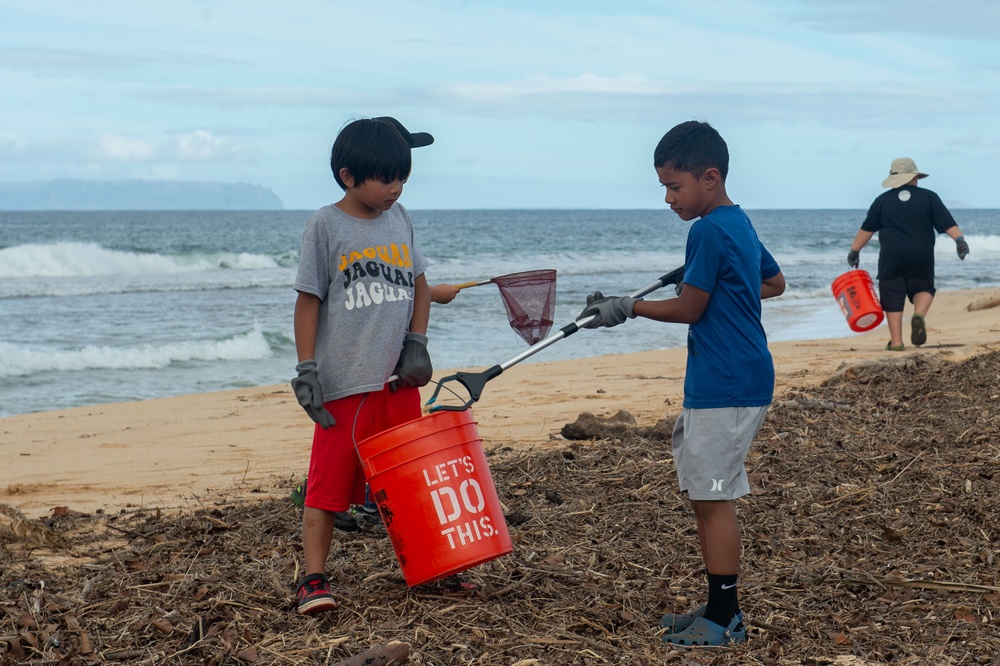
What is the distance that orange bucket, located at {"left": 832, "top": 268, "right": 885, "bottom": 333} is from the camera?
1012 centimetres

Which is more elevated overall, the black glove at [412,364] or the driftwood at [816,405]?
the black glove at [412,364]

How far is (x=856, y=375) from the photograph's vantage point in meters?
7.59

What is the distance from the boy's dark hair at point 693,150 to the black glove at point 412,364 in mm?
1019

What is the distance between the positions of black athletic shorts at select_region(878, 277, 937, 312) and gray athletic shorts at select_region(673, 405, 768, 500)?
25.7 feet

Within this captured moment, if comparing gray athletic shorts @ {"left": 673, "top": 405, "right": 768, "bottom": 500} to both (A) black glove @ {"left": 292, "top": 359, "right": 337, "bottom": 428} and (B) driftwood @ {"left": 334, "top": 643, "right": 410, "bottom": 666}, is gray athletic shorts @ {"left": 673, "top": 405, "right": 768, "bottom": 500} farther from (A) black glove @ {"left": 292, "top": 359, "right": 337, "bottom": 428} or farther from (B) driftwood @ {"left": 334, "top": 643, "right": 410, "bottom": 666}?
(A) black glove @ {"left": 292, "top": 359, "right": 337, "bottom": 428}

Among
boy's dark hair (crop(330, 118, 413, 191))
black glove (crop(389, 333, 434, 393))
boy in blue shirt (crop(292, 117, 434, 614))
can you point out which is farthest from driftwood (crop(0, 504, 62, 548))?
boy's dark hair (crop(330, 118, 413, 191))

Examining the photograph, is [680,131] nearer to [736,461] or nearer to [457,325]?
[736,461]

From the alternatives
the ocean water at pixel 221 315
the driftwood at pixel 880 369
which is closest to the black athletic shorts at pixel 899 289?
the driftwood at pixel 880 369

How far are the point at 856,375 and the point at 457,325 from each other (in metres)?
8.83

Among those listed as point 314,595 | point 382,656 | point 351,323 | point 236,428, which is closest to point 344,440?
point 351,323

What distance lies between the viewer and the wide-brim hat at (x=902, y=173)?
401 inches

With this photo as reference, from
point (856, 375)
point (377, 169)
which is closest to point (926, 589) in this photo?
point (377, 169)

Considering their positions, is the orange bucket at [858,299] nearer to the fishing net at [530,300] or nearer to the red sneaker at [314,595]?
the fishing net at [530,300]

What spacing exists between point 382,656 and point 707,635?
1.02 metres
